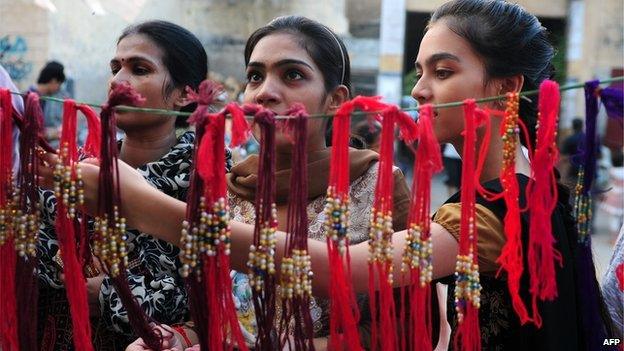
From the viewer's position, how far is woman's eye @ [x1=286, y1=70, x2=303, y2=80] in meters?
2.18

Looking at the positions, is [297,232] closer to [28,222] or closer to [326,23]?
[28,222]

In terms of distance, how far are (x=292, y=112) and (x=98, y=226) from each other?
513 millimetres

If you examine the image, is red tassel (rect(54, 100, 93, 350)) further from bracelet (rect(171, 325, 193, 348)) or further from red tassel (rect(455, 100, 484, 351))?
red tassel (rect(455, 100, 484, 351))

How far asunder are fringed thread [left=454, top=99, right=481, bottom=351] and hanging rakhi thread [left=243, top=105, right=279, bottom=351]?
1.39ft

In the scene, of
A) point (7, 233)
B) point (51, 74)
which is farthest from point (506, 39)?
point (51, 74)

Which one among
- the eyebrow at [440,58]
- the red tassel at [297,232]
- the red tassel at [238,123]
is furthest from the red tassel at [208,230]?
the eyebrow at [440,58]

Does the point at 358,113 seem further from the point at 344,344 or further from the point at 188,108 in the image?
the point at 188,108

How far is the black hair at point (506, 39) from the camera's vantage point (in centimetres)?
201

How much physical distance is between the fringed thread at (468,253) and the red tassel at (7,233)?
41.4 inches

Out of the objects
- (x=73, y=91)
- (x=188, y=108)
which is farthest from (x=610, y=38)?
(x=188, y=108)

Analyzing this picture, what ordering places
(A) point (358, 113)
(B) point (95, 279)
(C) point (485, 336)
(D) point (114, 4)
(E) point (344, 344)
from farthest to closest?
(D) point (114, 4) → (B) point (95, 279) → (C) point (485, 336) → (E) point (344, 344) → (A) point (358, 113)

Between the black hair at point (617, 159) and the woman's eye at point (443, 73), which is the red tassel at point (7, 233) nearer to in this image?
the woman's eye at point (443, 73)

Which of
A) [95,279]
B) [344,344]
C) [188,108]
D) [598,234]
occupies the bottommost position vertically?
[344,344]

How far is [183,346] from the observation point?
84.5 inches
